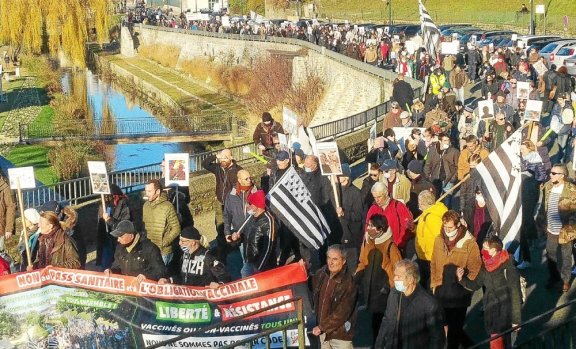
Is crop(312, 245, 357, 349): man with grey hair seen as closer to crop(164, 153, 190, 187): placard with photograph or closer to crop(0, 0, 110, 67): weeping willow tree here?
crop(164, 153, 190, 187): placard with photograph

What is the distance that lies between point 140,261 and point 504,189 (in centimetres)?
406

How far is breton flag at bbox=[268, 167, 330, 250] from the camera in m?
10.8

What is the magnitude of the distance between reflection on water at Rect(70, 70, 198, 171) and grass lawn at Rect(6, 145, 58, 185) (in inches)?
107

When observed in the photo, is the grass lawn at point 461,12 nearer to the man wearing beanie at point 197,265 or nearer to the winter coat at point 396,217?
the winter coat at point 396,217

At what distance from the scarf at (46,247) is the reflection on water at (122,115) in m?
26.7

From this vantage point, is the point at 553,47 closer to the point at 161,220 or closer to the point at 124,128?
the point at 124,128

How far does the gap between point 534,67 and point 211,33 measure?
45108mm

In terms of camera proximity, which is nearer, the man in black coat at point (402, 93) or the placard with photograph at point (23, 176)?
the placard with photograph at point (23, 176)

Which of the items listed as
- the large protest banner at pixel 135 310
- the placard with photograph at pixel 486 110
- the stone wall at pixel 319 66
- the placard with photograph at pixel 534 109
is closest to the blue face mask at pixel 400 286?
the large protest banner at pixel 135 310

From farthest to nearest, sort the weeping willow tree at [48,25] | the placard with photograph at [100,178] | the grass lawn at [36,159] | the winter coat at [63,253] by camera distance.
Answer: the weeping willow tree at [48,25] < the grass lawn at [36,159] < the placard with photograph at [100,178] < the winter coat at [63,253]

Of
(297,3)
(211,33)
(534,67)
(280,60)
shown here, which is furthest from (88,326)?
(297,3)

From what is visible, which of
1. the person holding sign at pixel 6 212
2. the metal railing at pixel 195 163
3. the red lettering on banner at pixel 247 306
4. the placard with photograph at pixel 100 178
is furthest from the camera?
the metal railing at pixel 195 163

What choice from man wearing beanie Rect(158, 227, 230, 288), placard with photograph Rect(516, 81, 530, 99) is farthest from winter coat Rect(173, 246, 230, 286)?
placard with photograph Rect(516, 81, 530, 99)

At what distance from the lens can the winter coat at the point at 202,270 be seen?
29.2 feet
